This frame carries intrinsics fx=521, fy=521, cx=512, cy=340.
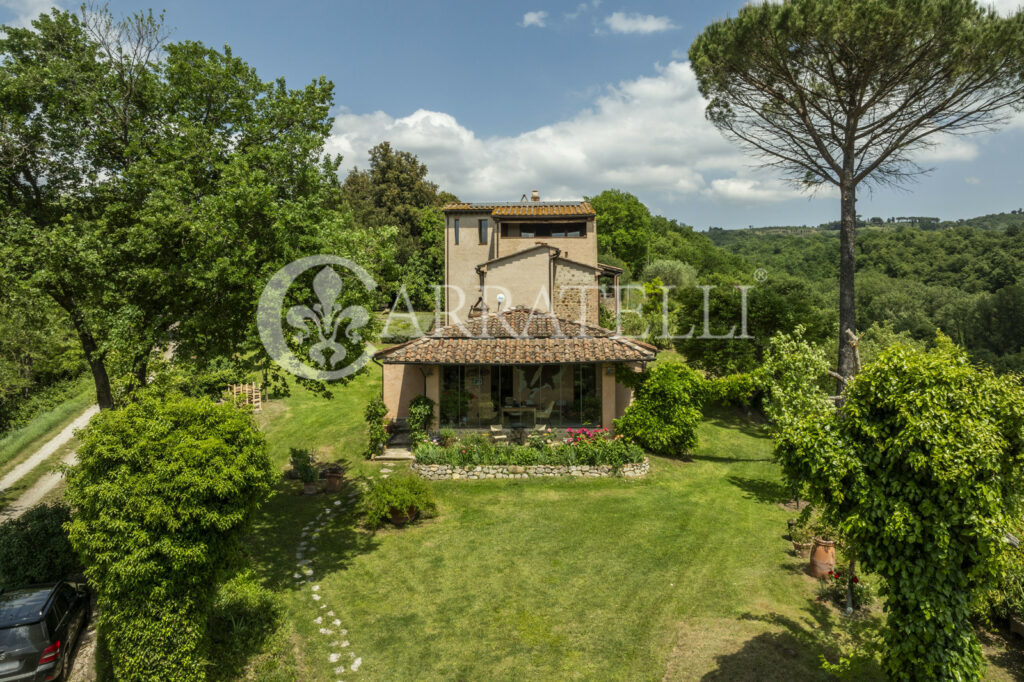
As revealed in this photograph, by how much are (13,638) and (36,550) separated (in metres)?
3.12

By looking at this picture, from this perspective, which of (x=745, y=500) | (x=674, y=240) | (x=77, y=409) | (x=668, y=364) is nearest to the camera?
(x=745, y=500)

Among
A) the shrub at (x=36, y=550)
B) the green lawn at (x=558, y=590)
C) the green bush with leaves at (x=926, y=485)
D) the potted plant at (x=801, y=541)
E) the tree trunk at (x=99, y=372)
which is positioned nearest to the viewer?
the green bush with leaves at (x=926, y=485)

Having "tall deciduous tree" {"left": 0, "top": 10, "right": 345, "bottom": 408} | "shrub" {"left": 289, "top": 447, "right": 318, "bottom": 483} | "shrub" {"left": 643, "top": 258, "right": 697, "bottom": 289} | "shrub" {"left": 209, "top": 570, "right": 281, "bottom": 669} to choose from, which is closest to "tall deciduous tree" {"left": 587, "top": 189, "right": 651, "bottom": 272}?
"shrub" {"left": 643, "top": 258, "right": 697, "bottom": 289}

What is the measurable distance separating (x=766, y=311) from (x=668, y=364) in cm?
1209

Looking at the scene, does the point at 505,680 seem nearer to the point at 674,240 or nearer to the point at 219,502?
the point at 219,502

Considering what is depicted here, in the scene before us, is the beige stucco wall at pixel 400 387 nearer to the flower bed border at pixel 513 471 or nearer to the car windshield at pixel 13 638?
the flower bed border at pixel 513 471

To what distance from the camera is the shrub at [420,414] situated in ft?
63.5

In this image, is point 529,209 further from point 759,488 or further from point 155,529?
point 155,529

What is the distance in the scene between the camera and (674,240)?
85375 mm

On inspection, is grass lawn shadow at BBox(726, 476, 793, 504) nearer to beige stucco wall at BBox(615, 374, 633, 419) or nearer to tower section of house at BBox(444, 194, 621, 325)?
beige stucco wall at BBox(615, 374, 633, 419)

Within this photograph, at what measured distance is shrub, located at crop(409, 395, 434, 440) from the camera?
63.5 feet

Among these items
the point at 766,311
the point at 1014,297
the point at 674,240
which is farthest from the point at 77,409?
the point at 674,240

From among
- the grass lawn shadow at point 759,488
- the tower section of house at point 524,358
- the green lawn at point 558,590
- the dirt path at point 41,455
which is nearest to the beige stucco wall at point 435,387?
the tower section of house at point 524,358

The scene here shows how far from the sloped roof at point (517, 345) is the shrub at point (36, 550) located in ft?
33.1
